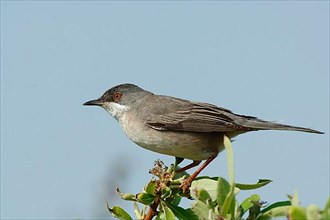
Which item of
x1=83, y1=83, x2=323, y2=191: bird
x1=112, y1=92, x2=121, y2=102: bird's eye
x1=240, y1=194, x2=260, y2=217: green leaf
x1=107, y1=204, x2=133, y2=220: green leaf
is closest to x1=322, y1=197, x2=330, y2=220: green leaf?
x1=240, y1=194, x2=260, y2=217: green leaf

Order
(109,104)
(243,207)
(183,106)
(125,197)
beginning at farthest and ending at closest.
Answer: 1. (109,104)
2. (183,106)
3. (125,197)
4. (243,207)

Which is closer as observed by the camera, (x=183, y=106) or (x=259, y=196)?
(x=259, y=196)

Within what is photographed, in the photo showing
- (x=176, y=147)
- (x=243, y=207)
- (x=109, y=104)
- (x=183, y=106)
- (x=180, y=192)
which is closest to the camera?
(x=243, y=207)

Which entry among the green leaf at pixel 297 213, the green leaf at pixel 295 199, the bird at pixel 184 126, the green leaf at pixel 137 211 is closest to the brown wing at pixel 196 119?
the bird at pixel 184 126

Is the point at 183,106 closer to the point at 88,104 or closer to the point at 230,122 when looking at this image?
the point at 230,122

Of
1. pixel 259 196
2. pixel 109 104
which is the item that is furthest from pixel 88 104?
pixel 259 196

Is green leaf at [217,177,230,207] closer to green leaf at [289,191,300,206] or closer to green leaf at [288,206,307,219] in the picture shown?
green leaf at [289,191,300,206]

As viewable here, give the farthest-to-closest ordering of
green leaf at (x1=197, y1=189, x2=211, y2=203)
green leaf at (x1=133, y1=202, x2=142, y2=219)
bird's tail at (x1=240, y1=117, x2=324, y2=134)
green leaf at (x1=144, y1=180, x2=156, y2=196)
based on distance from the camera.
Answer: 1. bird's tail at (x1=240, y1=117, x2=324, y2=134)
2. green leaf at (x1=144, y1=180, x2=156, y2=196)
3. green leaf at (x1=133, y1=202, x2=142, y2=219)
4. green leaf at (x1=197, y1=189, x2=211, y2=203)
